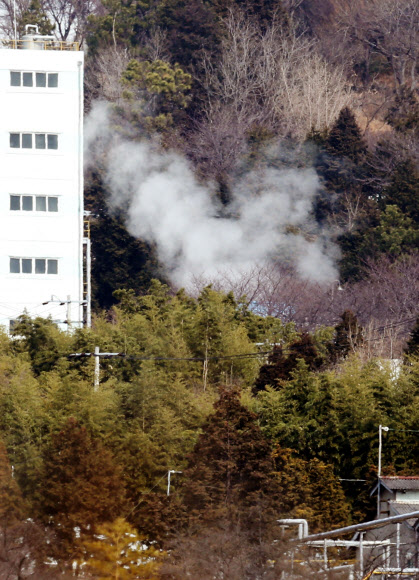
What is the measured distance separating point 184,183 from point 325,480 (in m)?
26.8

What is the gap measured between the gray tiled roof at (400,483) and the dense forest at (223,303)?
909 millimetres

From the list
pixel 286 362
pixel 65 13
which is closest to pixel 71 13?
pixel 65 13

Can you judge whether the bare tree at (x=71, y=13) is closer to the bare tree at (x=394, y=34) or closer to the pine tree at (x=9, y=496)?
the bare tree at (x=394, y=34)

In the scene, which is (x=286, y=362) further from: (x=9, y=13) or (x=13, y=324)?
(x=9, y=13)

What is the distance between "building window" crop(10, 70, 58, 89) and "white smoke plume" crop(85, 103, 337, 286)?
7.58 metres

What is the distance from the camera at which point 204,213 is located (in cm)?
5212

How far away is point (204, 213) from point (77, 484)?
2875 cm

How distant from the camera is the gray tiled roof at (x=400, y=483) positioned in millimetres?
26422

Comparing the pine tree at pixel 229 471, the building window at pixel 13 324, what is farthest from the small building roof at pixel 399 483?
the building window at pixel 13 324

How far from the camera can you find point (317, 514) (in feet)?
85.8

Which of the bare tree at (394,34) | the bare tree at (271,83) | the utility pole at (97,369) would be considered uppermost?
the bare tree at (394,34)

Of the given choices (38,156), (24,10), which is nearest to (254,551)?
(38,156)

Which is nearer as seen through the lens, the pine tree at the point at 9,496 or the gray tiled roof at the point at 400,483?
the pine tree at the point at 9,496

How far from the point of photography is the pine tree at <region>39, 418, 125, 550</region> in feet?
77.7
